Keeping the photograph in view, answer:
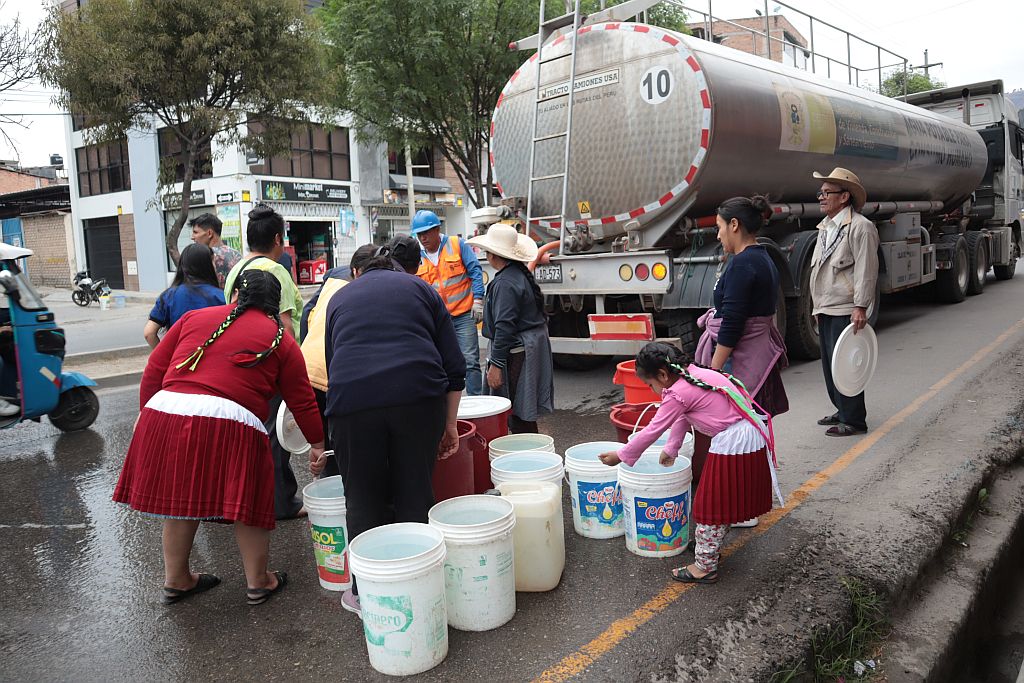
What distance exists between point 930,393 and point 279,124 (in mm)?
12596

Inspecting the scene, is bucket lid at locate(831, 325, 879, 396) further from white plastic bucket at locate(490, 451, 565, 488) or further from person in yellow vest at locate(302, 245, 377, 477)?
person in yellow vest at locate(302, 245, 377, 477)

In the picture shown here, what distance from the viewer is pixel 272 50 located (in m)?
13.9

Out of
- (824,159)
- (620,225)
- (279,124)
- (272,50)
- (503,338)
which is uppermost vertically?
(272,50)

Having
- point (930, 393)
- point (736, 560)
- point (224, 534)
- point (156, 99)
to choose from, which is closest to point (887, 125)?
point (930, 393)

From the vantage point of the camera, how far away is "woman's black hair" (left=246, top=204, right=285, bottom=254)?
168 inches

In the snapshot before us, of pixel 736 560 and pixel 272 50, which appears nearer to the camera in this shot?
pixel 736 560

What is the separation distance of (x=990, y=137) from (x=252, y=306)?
14.4 meters

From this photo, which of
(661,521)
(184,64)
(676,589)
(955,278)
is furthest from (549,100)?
(184,64)

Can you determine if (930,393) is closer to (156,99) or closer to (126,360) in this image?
(126,360)

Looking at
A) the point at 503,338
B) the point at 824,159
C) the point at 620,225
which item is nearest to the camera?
the point at 503,338

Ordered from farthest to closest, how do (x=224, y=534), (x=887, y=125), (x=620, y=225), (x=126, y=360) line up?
(x=126, y=360) → (x=887, y=125) → (x=620, y=225) → (x=224, y=534)

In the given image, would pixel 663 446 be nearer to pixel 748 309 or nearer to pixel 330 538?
pixel 748 309

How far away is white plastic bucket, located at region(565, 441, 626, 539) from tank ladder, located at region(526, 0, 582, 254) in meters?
3.88

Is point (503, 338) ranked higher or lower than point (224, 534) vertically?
higher
